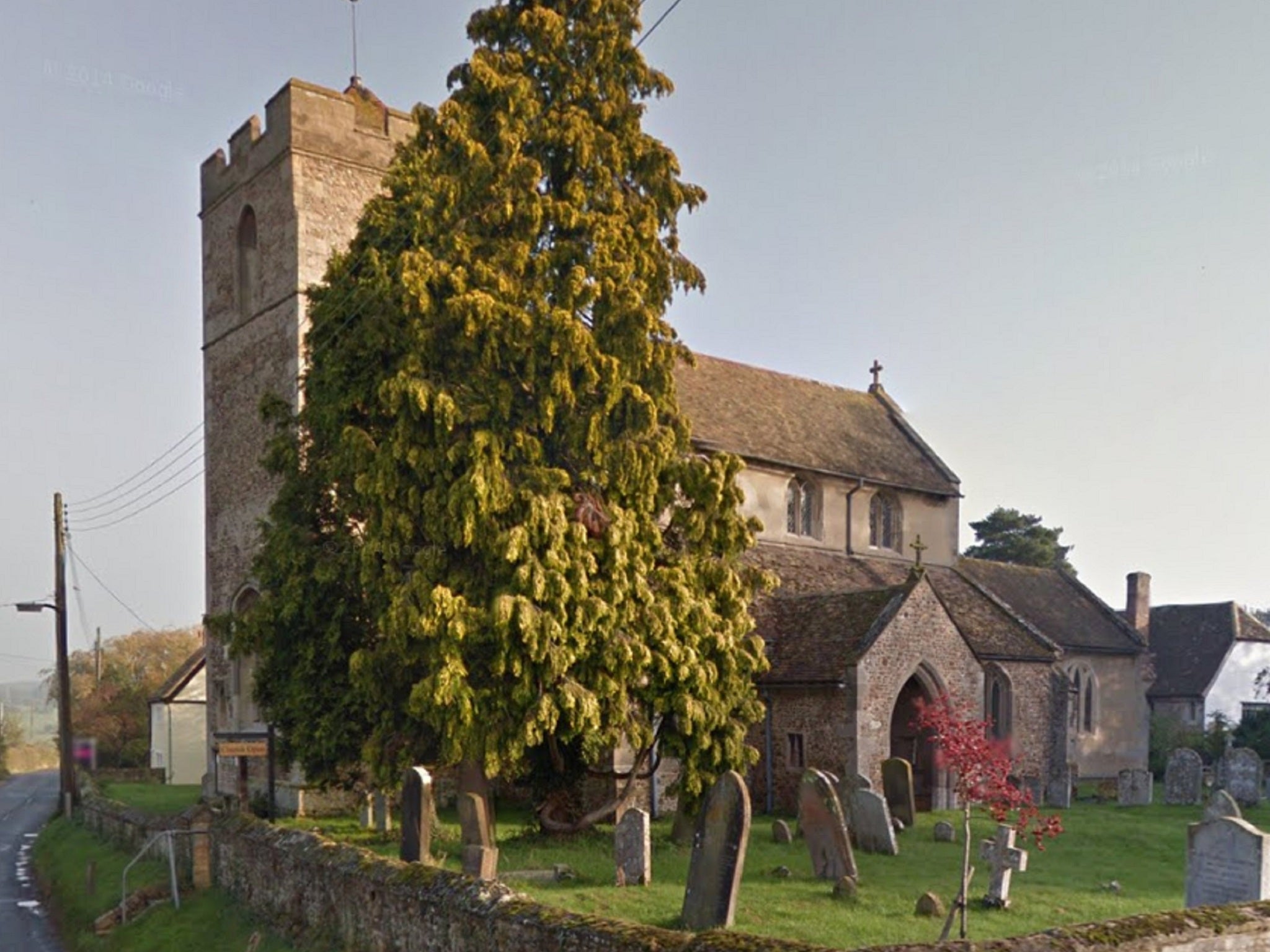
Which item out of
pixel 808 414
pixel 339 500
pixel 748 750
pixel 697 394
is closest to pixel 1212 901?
pixel 748 750

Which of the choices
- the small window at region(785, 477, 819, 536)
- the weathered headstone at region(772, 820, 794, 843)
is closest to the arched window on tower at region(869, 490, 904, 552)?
the small window at region(785, 477, 819, 536)

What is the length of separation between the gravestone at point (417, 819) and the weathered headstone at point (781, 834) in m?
7.23

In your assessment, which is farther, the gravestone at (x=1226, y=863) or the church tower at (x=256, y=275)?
the church tower at (x=256, y=275)

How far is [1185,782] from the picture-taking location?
2995 centimetres

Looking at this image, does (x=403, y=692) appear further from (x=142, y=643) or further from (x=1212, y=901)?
(x=142, y=643)

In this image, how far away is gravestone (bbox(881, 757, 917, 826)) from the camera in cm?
2247

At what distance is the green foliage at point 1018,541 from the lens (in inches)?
2596

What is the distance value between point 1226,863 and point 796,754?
514 inches

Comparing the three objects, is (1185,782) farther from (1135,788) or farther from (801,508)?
(801,508)

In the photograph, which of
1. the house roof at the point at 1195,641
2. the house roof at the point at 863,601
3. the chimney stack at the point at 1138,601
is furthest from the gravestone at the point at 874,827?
the house roof at the point at 1195,641

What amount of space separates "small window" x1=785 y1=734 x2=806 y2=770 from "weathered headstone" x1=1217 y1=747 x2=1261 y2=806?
11841mm

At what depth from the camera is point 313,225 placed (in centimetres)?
2745

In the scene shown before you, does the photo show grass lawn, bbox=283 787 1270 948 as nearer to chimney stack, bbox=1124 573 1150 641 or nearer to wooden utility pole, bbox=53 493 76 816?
wooden utility pole, bbox=53 493 76 816

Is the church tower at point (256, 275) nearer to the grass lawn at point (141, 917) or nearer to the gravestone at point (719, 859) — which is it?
the grass lawn at point (141, 917)
